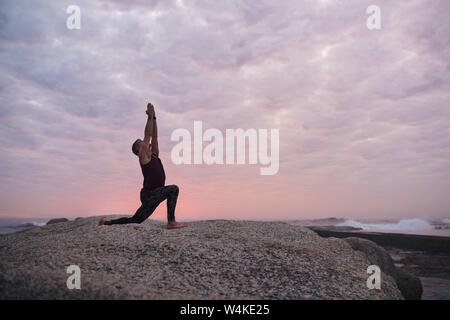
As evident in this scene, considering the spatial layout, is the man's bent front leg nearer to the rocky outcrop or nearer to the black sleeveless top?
the black sleeveless top

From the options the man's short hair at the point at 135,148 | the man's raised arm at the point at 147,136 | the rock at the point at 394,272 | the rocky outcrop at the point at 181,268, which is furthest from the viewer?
the rock at the point at 394,272

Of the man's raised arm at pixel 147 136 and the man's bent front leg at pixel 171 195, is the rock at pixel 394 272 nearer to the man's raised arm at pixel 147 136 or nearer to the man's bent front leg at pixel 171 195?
the man's bent front leg at pixel 171 195

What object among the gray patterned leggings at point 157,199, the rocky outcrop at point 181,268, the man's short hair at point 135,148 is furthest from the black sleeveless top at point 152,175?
the rocky outcrop at point 181,268

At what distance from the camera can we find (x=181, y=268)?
20.6 feet

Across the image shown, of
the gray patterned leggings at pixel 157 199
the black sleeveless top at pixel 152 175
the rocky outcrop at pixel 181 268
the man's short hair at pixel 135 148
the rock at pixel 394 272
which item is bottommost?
the rock at pixel 394 272

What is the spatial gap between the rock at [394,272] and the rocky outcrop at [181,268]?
3.38ft

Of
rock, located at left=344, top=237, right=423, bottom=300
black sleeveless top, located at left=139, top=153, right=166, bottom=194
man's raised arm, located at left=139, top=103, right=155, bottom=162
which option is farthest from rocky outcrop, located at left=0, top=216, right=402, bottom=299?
man's raised arm, located at left=139, top=103, right=155, bottom=162

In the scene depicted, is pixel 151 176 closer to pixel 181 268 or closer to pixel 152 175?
pixel 152 175

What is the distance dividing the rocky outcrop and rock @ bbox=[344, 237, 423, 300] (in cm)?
103

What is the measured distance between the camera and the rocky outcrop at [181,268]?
5.16 metres

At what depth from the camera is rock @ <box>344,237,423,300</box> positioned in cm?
871
